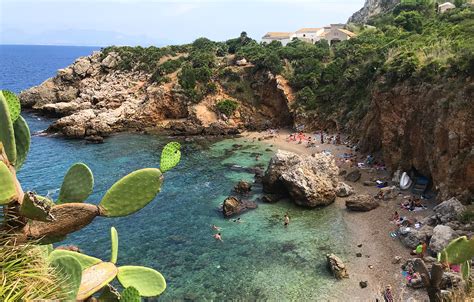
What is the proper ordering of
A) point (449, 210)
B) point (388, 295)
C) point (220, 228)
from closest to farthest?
point (388, 295) < point (449, 210) < point (220, 228)

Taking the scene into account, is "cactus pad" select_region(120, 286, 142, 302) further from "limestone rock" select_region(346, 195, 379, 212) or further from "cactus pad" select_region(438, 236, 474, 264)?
"limestone rock" select_region(346, 195, 379, 212)

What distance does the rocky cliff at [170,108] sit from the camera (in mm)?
55406

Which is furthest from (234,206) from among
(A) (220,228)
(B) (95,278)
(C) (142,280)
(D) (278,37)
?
(D) (278,37)

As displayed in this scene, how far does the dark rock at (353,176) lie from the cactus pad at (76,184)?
32354mm

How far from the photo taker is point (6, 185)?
14.9 ft

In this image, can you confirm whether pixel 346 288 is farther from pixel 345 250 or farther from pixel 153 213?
pixel 153 213

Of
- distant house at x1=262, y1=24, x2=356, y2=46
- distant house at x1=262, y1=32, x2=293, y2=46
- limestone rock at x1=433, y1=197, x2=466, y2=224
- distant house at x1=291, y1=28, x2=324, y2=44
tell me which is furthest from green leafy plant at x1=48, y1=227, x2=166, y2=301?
distant house at x1=291, y1=28, x2=324, y2=44

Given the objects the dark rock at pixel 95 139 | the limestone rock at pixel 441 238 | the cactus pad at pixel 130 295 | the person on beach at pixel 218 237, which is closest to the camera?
the cactus pad at pixel 130 295

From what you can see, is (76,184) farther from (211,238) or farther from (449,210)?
(449,210)

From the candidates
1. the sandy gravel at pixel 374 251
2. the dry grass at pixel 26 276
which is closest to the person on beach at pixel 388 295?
the sandy gravel at pixel 374 251

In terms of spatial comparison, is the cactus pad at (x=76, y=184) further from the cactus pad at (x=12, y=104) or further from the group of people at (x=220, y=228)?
the group of people at (x=220, y=228)

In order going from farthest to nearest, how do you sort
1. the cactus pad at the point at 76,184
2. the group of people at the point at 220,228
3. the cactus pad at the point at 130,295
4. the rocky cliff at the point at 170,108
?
the rocky cliff at the point at 170,108, the group of people at the point at 220,228, the cactus pad at the point at 76,184, the cactus pad at the point at 130,295

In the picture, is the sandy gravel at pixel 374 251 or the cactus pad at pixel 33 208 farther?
the sandy gravel at pixel 374 251

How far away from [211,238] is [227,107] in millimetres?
33046
